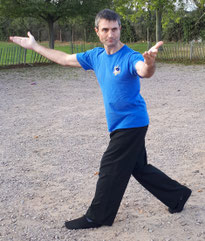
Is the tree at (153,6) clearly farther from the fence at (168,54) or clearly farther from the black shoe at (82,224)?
the black shoe at (82,224)

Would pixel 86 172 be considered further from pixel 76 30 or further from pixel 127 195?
pixel 76 30

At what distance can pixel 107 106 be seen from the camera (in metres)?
2.85

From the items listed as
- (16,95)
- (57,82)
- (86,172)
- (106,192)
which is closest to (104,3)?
(57,82)

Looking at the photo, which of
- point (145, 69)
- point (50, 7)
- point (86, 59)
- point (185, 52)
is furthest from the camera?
point (50, 7)

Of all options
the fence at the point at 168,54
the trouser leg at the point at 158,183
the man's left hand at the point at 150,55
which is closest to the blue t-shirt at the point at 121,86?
the man's left hand at the point at 150,55

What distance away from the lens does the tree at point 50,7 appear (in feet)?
65.8

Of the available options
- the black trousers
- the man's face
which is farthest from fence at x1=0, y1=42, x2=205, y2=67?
the man's face

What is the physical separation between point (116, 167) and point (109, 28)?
114 cm

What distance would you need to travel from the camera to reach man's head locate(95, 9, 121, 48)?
2.61 meters

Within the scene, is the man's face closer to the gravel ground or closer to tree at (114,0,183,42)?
the gravel ground

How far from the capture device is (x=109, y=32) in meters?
2.61

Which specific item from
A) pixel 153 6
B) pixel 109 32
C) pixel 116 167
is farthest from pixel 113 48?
pixel 153 6

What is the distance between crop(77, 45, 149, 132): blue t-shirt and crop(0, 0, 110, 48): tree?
18.4m

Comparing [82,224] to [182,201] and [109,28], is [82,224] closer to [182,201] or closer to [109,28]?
[182,201]
